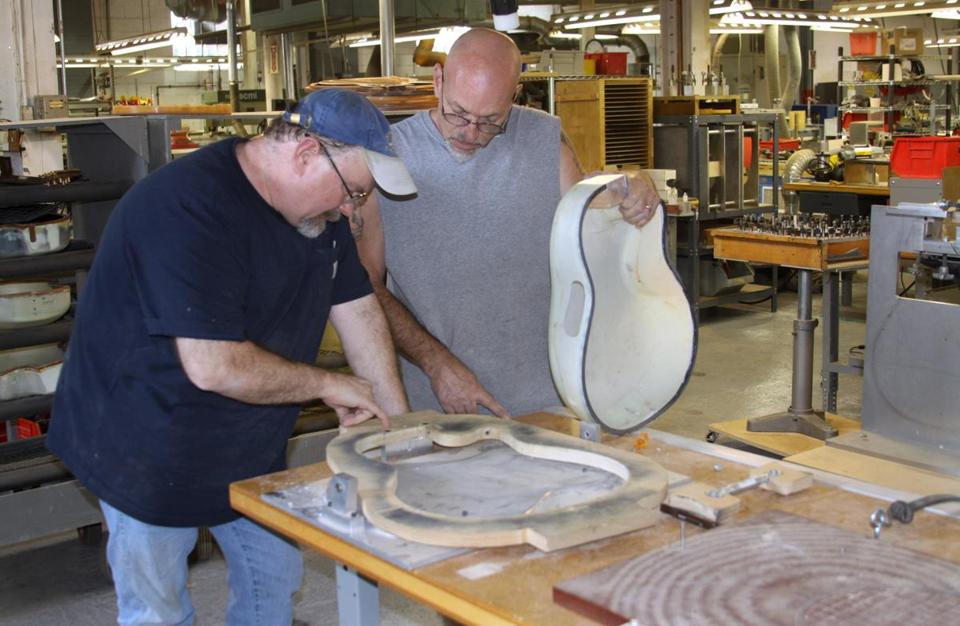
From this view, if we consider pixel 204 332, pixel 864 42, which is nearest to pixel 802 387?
pixel 204 332

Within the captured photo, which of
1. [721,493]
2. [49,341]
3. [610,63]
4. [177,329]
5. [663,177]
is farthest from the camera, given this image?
[610,63]

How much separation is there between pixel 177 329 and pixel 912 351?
226cm

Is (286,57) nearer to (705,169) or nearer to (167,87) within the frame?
(705,169)

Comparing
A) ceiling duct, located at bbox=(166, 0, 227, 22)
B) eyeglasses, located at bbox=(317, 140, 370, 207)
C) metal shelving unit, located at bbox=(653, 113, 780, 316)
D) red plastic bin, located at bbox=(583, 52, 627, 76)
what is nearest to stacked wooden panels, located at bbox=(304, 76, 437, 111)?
eyeglasses, located at bbox=(317, 140, 370, 207)

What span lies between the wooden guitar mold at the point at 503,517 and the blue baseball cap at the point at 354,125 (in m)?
0.36

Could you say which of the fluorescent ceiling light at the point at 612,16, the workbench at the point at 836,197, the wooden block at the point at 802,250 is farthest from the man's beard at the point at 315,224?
the fluorescent ceiling light at the point at 612,16

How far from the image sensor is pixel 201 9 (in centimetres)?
892

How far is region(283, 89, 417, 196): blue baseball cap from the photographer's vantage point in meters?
1.54

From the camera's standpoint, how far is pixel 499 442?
63.6 inches

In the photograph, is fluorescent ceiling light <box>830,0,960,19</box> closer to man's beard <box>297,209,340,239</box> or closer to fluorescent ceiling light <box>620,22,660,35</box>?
fluorescent ceiling light <box>620,22,660,35</box>

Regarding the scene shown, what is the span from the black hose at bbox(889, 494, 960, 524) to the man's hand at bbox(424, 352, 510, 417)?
0.80m

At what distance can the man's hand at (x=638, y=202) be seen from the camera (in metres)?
1.65

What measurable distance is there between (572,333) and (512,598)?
1.76 feet

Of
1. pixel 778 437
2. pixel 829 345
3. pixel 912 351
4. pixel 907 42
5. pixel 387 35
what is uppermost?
pixel 907 42
